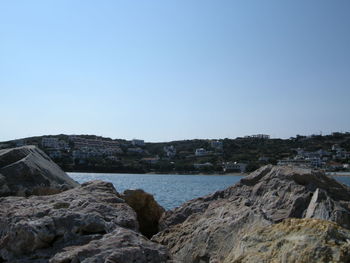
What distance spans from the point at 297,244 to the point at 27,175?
7.00 meters

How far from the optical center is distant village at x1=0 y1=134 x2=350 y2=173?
108269 mm

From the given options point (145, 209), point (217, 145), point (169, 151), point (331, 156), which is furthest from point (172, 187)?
point (217, 145)

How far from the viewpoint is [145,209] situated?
821 cm

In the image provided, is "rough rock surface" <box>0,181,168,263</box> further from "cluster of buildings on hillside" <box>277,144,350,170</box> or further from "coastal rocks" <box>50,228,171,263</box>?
"cluster of buildings on hillside" <box>277,144,350,170</box>

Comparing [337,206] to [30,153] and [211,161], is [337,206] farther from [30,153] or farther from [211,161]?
[211,161]

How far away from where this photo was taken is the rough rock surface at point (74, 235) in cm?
464

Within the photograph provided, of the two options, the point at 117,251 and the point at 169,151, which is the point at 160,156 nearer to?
the point at 169,151

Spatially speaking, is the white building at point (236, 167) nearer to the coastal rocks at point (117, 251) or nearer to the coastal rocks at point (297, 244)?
the coastal rocks at point (117, 251)

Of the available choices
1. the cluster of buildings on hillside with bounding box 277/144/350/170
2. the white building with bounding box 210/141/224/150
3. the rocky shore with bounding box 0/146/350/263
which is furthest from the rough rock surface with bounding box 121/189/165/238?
the white building with bounding box 210/141/224/150

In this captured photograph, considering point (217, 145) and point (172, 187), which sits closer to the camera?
point (172, 187)

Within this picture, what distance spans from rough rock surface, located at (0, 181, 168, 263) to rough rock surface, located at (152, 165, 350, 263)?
642 millimetres

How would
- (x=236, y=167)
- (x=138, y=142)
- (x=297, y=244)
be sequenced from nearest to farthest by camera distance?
1. (x=297, y=244)
2. (x=236, y=167)
3. (x=138, y=142)

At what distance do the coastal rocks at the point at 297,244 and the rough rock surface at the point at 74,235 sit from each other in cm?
108

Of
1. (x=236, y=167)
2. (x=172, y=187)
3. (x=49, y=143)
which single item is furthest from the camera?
(x=49, y=143)
